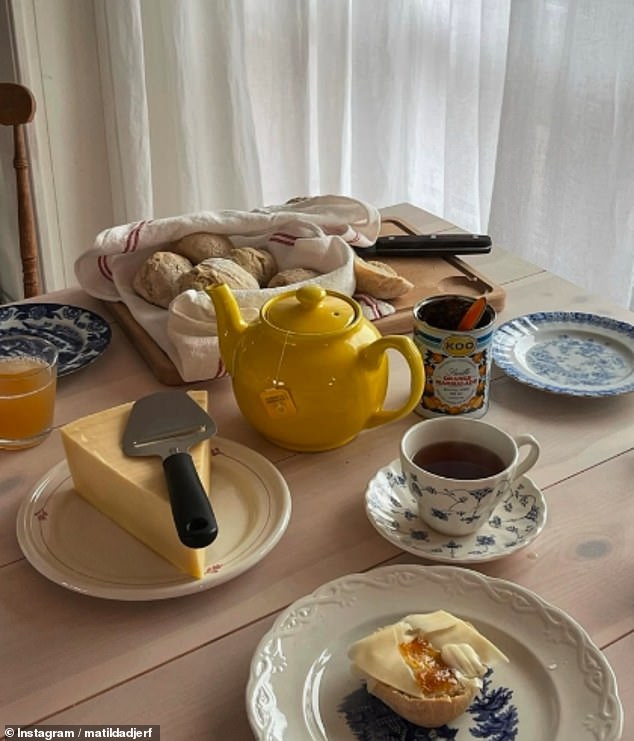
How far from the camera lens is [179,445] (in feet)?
2.72

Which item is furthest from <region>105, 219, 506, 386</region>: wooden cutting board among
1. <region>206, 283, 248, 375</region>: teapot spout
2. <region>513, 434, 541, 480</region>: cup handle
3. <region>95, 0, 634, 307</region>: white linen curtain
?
<region>95, 0, 634, 307</region>: white linen curtain

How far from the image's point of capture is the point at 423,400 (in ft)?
3.25

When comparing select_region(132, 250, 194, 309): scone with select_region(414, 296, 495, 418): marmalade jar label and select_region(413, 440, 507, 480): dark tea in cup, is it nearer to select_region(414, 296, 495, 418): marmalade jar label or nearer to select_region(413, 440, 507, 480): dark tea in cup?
select_region(414, 296, 495, 418): marmalade jar label

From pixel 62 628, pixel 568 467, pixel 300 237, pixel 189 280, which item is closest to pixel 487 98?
pixel 300 237

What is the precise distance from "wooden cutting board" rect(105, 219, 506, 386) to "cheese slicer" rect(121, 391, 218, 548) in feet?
0.57

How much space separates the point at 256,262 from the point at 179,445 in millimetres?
405

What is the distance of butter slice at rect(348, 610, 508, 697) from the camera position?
0.64m

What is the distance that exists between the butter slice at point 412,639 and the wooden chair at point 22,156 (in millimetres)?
1082

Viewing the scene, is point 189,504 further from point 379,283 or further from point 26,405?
point 379,283

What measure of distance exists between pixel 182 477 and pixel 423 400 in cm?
32

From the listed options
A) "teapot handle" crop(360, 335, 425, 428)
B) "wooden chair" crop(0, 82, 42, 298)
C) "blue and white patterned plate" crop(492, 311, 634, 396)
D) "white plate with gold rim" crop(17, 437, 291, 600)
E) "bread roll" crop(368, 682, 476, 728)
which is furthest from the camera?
"wooden chair" crop(0, 82, 42, 298)

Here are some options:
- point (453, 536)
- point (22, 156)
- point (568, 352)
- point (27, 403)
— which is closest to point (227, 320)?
point (27, 403)

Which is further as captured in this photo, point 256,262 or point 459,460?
point 256,262

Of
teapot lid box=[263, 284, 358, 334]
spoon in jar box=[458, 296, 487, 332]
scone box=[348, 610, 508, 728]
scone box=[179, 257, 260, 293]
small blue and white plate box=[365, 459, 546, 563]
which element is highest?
teapot lid box=[263, 284, 358, 334]
